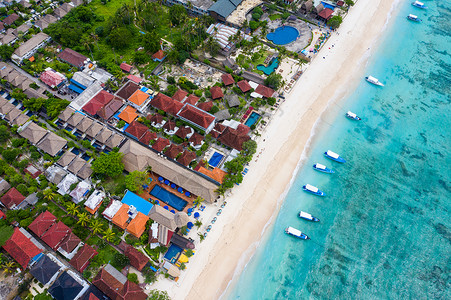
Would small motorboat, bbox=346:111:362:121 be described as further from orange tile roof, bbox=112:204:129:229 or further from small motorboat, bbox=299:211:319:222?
orange tile roof, bbox=112:204:129:229

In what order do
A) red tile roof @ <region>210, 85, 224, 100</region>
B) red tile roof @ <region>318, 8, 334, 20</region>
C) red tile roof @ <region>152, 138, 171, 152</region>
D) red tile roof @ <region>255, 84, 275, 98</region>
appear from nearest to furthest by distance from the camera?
red tile roof @ <region>152, 138, 171, 152</region> < red tile roof @ <region>210, 85, 224, 100</region> < red tile roof @ <region>255, 84, 275, 98</region> < red tile roof @ <region>318, 8, 334, 20</region>

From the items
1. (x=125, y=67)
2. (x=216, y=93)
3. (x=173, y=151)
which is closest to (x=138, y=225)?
(x=173, y=151)

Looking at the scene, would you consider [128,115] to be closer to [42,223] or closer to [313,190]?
[42,223]

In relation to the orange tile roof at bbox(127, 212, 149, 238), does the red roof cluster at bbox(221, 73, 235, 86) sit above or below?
above

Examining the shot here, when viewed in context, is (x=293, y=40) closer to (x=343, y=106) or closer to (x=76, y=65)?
(x=343, y=106)

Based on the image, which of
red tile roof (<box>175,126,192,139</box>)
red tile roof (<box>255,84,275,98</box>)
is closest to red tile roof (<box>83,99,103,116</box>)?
red tile roof (<box>175,126,192,139</box>)

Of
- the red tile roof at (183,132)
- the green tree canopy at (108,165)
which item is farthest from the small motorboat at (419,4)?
the green tree canopy at (108,165)

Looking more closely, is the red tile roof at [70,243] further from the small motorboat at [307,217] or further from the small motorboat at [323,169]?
the small motorboat at [323,169]
